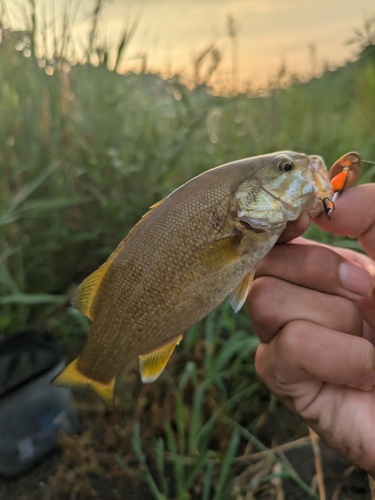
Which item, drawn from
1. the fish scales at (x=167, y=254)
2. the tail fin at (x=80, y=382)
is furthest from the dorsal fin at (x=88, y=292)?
the tail fin at (x=80, y=382)

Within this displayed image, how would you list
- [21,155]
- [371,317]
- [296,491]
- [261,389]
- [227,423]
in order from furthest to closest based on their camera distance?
1. [21,155]
2. [261,389]
3. [227,423]
4. [296,491]
5. [371,317]

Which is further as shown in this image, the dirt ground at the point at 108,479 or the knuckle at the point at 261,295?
the dirt ground at the point at 108,479

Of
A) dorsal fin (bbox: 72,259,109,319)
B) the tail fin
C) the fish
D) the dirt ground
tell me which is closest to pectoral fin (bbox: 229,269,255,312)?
the fish

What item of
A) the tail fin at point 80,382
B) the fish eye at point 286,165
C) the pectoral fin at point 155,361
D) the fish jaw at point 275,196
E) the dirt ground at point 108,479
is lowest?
the dirt ground at point 108,479

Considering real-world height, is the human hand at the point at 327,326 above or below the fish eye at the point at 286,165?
below

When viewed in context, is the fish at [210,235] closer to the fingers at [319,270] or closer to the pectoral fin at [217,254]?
the pectoral fin at [217,254]

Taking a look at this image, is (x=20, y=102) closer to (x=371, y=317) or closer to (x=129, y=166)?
(x=129, y=166)

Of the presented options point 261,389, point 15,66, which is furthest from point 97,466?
point 15,66
